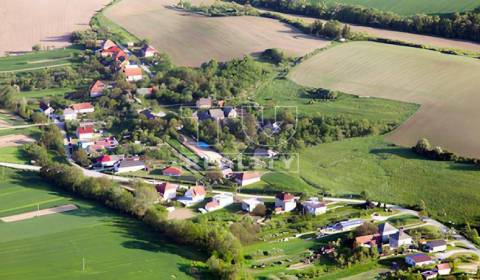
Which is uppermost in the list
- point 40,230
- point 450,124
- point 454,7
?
point 454,7

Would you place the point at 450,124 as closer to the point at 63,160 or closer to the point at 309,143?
the point at 309,143

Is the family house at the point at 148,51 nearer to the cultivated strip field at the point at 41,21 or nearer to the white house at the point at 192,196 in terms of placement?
the cultivated strip field at the point at 41,21

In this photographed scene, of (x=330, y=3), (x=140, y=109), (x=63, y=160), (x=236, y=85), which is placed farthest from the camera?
(x=330, y=3)

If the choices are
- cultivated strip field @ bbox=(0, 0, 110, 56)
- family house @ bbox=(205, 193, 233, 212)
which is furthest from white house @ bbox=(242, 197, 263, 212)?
cultivated strip field @ bbox=(0, 0, 110, 56)

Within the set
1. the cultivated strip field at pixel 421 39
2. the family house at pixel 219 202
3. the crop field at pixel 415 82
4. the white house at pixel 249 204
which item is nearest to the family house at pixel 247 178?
the family house at pixel 219 202

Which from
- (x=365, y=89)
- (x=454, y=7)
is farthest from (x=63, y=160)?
(x=454, y=7)
